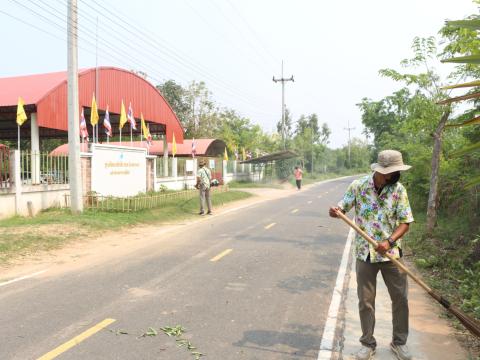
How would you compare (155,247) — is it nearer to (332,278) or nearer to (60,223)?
(60,223)

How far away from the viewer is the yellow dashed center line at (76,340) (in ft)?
12.7

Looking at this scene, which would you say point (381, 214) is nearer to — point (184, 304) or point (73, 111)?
point (184, 304)

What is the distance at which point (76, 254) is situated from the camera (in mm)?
8711

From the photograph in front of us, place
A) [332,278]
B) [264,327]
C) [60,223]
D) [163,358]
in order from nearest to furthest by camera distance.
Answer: [163,358]
[264,327]
[332,278]
[60,223]

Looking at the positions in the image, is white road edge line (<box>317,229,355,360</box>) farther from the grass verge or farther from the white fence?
the white fence

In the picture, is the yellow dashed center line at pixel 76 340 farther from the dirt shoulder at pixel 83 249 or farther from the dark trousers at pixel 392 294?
the dirt shoulder at pixel 83 249

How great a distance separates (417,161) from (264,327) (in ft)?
34.9

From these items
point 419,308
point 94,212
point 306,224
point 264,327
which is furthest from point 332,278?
point 94,212

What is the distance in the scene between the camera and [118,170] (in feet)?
57.3

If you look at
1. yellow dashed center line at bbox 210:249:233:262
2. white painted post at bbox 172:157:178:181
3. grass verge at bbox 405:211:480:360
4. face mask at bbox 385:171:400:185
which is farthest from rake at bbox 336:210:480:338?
white painted post at bbox 172:157:178:181

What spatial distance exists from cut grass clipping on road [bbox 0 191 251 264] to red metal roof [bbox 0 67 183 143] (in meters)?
4.64

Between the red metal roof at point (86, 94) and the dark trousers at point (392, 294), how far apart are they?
14.6m

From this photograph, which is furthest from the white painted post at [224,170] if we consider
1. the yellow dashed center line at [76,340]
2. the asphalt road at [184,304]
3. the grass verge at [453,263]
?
the yellow dashed center line at [76,340]

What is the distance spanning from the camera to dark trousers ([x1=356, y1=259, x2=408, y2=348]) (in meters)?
3.96
